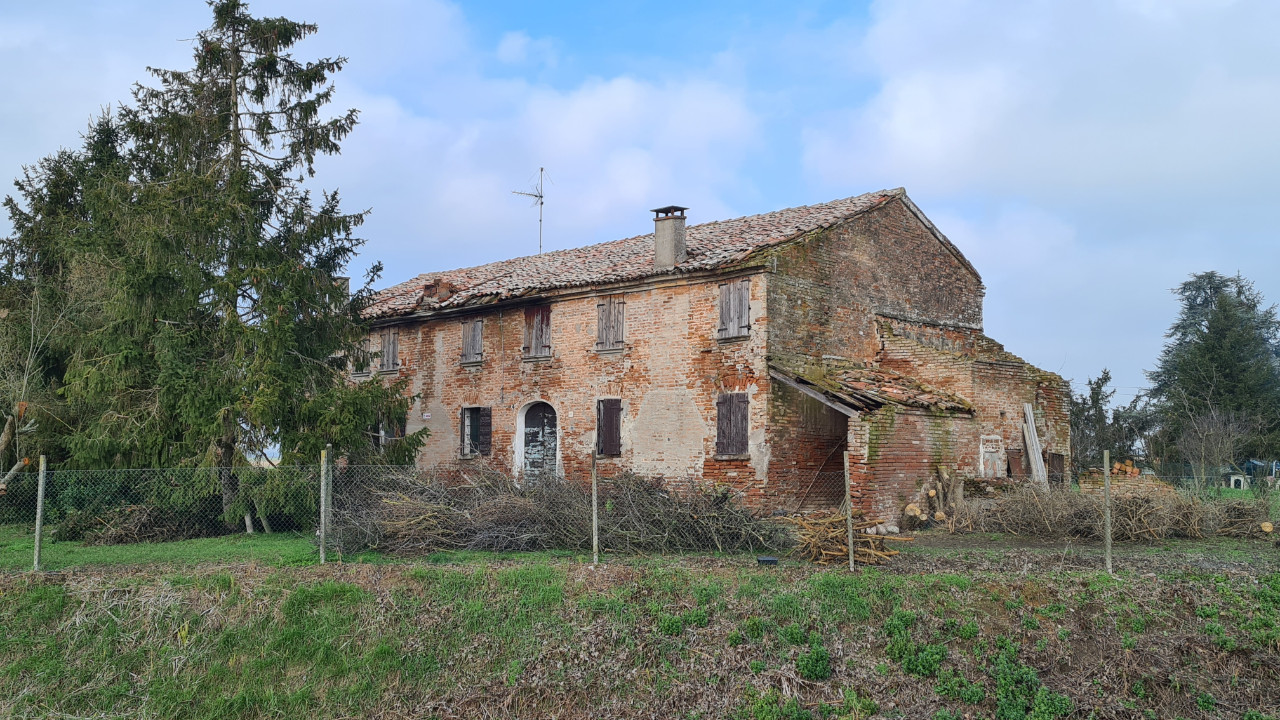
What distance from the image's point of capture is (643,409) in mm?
18594

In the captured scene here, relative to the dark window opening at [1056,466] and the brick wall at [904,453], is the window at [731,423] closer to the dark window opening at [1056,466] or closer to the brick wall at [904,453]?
the brick wall at [904,453]

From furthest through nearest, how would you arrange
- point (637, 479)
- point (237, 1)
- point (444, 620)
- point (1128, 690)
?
1. point (237, 1)
2. point (637, 479)
3. point (444, 620)
4. point (1128, 690)

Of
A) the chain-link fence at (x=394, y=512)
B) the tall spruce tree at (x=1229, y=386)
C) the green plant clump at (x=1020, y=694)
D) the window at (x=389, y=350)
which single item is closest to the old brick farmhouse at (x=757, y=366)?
the window at (x=389, y=350)

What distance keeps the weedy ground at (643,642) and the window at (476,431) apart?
1077 cm

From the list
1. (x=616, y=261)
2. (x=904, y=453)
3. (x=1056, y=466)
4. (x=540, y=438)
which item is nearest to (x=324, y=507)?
(x=540, y=438)

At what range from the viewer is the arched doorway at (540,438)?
20359 mm

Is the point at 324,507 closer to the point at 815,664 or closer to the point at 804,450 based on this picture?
the point at 815,664

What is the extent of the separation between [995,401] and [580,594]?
445 inches

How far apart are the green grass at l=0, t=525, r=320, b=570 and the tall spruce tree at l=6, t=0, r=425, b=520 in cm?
123

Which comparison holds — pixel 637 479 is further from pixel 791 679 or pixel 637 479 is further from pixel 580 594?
pixel 791 679

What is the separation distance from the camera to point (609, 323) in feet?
63.2

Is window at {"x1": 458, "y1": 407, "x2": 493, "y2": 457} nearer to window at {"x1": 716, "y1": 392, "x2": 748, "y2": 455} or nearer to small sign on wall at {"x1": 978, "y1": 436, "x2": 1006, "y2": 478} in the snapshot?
window at {"x1": 716, "y1": 392, "x2": 748, "y2": 455}

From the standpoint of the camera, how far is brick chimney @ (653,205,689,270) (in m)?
18.4

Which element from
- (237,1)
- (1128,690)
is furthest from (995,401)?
(237,1)
